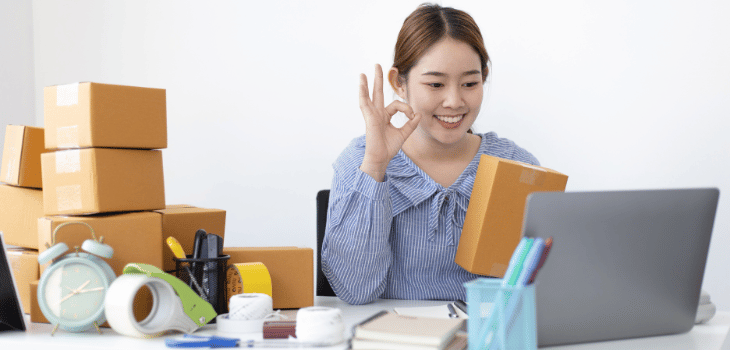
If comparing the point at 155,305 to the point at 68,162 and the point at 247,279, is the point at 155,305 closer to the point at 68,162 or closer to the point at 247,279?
the point at 247,279

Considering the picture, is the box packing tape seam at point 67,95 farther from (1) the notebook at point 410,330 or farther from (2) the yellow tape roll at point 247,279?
(1) the notebook at point 410,330

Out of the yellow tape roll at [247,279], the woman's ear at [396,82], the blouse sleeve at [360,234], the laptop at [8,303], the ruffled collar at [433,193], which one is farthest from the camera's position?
the woman's ear at [396,82]

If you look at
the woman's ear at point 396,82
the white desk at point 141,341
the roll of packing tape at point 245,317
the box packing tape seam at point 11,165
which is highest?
the woman's ear at point 396,82

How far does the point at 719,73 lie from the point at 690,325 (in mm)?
1146

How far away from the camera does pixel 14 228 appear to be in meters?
1.19

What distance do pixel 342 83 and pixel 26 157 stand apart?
45.3 inches

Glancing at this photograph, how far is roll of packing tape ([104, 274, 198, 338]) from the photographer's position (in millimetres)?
899

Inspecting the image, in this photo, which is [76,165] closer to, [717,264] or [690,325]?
[690,325]

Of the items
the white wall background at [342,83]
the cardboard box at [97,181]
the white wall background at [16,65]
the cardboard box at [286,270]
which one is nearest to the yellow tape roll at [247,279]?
the cardboard box at [286,270]

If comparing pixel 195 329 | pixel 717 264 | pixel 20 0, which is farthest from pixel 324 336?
pixel 20 0

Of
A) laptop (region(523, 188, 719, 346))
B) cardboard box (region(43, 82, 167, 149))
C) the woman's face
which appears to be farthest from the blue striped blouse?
laptop (region(523, 188, 719, 346))

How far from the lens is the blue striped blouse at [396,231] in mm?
1340

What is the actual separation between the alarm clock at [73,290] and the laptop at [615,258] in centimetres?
66

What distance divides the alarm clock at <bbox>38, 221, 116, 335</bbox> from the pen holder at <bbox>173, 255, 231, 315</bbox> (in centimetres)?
12
